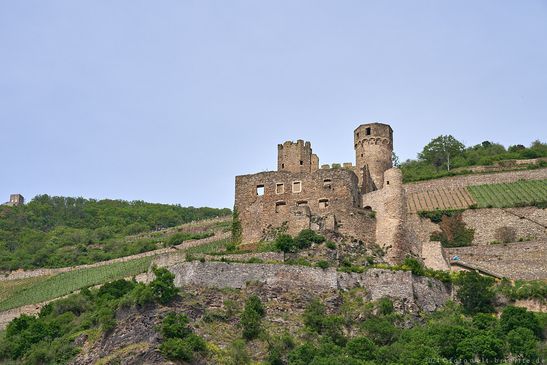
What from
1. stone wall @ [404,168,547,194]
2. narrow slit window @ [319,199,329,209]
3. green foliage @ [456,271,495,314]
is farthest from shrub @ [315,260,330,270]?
stone wall @ [404,168,547,194]

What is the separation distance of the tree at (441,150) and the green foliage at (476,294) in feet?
135

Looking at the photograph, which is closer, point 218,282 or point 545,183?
point 218,282

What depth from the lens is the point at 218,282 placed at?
4953 cm

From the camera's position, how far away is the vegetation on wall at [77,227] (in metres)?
84.2

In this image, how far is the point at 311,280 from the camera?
165 feet

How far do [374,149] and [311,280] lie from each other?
1471 cm

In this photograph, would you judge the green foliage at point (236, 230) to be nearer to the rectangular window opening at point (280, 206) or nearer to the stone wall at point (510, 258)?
the rectangular window opening at point (280, 206)

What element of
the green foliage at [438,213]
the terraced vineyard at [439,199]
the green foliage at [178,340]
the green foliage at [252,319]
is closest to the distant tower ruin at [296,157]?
the green foliage at [438,213]

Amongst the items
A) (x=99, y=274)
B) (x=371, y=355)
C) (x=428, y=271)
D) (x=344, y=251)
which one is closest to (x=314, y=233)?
(x=344, y=251)

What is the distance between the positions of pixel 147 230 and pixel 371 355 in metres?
59.7

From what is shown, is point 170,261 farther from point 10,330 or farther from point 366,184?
point 366,184

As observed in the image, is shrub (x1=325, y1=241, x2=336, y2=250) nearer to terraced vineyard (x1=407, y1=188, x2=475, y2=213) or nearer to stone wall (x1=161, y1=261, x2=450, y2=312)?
stone wall (x1=161, y1=261, x2=450, y2=312)

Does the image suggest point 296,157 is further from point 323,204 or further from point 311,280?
point 311,280

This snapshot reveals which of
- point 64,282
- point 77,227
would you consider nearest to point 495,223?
point 64,282
